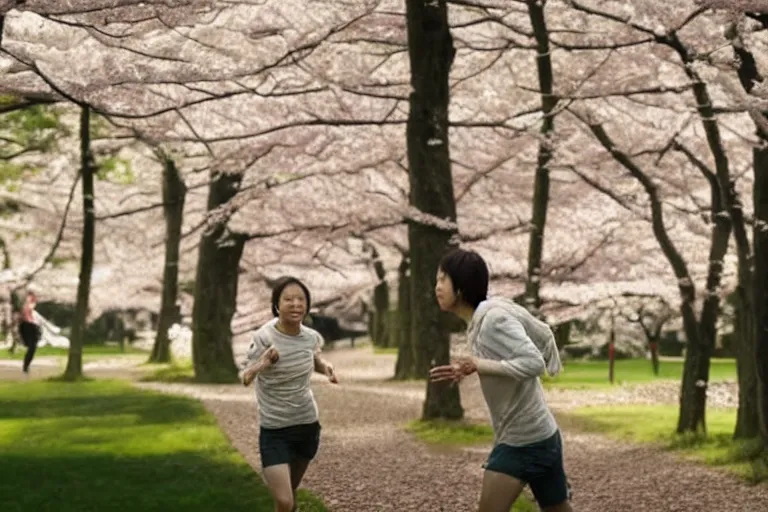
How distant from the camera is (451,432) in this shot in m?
13.9

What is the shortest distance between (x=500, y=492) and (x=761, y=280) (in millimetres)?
5112

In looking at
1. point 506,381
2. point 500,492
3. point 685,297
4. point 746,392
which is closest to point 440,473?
point 746,392

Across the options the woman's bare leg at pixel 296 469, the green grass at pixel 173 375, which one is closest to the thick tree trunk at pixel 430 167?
the woman's bare leg at pixel 296 469

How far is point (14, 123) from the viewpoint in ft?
82.8

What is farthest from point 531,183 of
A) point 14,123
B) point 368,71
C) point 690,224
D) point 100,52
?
point 14,123

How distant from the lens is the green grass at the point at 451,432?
1342 cm

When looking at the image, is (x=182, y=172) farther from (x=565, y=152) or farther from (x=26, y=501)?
(x=26, y=501)

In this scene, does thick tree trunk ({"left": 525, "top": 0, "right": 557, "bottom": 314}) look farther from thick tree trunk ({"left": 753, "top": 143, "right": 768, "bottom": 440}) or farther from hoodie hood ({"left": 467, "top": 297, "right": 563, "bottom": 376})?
hoodie hood ({"left": 467, "top": 297, "right": 563, "bottom": 376})

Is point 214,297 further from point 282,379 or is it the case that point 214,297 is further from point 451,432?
point 282,379

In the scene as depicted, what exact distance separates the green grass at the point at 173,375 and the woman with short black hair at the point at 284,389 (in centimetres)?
1813

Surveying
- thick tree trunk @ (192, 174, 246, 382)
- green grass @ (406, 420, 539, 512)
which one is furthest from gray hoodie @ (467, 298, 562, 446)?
thick tree trunk @ (192, 174, 246, 382)

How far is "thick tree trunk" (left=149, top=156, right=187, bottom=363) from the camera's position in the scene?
93.9 feet

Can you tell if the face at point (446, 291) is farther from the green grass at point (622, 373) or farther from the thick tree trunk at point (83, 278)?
the green grass at point (622, 373)

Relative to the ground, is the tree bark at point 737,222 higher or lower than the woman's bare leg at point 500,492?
higher
